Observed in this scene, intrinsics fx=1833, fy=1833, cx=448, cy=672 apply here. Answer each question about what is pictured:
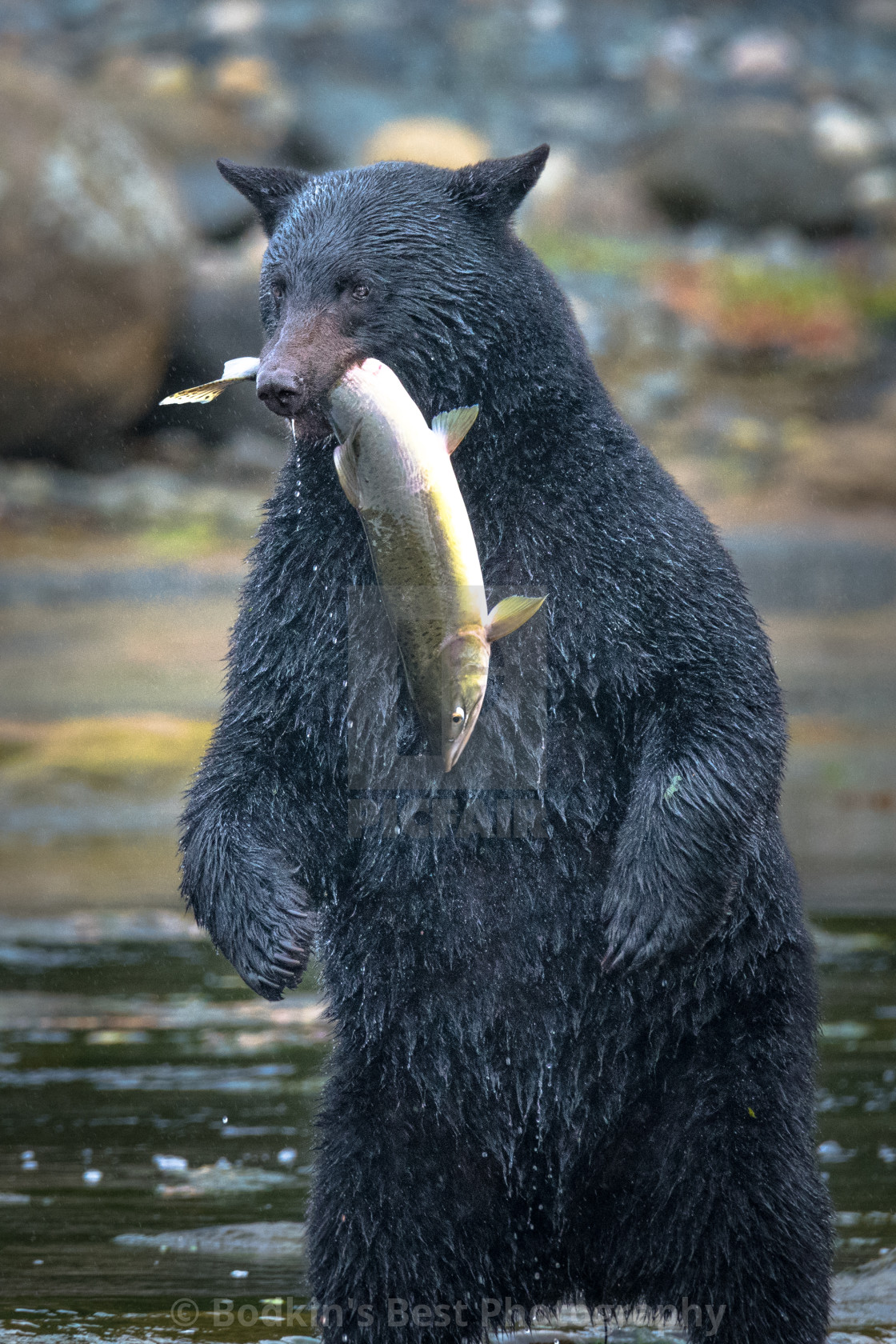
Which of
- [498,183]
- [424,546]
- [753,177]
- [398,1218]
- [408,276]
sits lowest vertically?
[398,1218]

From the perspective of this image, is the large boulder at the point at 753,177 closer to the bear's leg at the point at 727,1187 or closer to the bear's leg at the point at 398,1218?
the bear's leg at the point at 727,1187

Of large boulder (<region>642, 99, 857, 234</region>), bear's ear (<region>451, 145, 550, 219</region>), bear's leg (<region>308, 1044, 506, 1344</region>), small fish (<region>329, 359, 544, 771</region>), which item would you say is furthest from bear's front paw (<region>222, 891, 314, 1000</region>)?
large boulder (<region>642, 99, 857, 234</region>)

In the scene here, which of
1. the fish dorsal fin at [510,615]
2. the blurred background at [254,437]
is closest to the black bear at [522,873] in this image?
the fish dorsal fin at [510,615]

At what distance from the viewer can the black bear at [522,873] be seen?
3.40 meters

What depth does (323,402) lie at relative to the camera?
3473mm

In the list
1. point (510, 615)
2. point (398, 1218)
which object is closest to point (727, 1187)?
point (398, 1218)

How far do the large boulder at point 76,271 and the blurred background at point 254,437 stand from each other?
0.10 ft

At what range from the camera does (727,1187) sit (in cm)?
333

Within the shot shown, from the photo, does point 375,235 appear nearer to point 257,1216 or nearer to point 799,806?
point 257,1216

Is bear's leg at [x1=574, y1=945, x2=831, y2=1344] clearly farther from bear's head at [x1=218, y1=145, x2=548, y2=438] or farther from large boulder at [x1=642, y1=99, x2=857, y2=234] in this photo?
large boulder at [x1=642, y1=99, x2=857, y2=234]

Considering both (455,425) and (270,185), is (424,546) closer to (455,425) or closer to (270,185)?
(455,425)

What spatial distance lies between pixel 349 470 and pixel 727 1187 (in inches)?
58.1

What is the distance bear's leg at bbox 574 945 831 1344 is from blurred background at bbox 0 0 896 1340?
0.70 metres

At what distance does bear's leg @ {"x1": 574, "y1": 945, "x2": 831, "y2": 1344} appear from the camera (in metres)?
3.33
